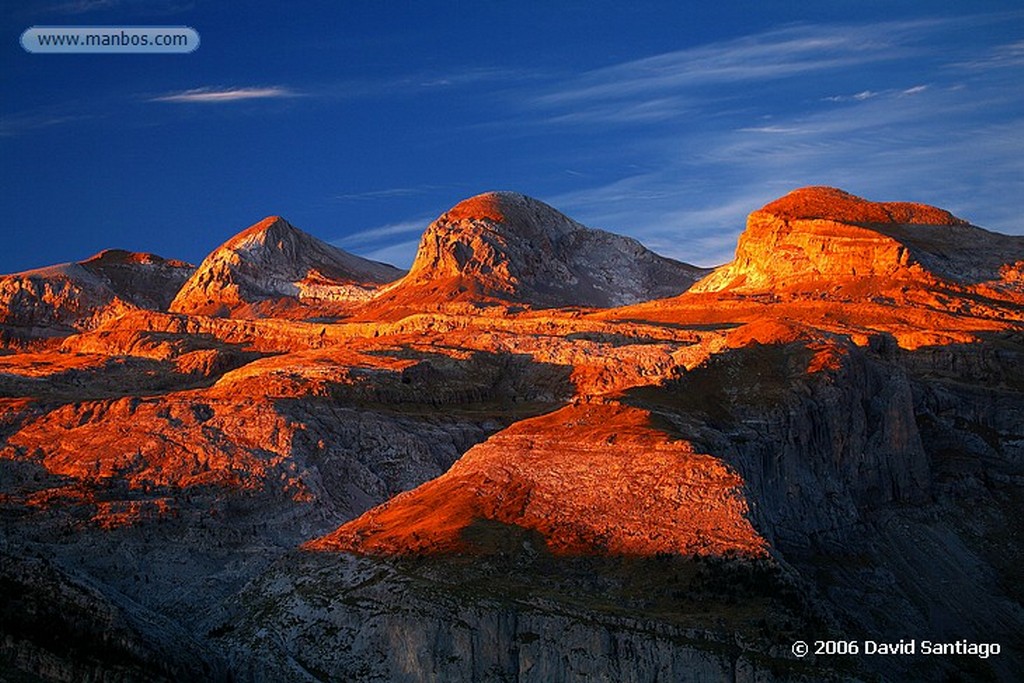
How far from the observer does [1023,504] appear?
13388 cm

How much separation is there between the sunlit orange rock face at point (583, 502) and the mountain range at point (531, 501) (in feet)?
0.69

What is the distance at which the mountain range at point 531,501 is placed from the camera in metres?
82.6

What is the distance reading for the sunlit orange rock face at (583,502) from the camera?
90.6m

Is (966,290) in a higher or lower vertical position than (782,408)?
higher

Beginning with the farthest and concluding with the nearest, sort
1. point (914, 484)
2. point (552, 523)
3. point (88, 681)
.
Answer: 1. point (914, 484)
2. point (552, 523)
3. point (88, 681)

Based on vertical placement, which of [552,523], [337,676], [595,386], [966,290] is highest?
[966,290]

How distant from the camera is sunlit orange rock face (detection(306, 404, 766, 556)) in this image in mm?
90562

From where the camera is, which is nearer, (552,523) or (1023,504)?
(552,523)

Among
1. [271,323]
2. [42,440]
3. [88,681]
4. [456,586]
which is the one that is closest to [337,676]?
[456,586]

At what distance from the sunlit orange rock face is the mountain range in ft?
0.69

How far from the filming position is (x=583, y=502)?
95.2m

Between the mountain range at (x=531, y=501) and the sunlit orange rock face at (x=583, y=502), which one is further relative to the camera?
the sunlit orange rock face at (x=583, y=502)

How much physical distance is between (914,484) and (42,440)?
64289 mm

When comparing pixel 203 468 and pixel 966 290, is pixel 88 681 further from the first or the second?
pixel 966 290
